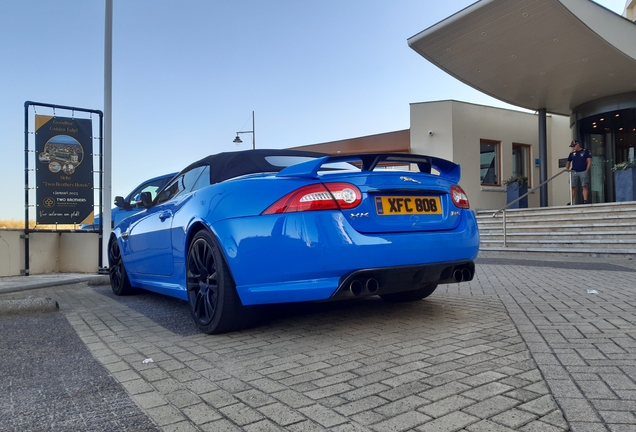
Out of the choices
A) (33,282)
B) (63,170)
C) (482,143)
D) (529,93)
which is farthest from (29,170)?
(482,143)

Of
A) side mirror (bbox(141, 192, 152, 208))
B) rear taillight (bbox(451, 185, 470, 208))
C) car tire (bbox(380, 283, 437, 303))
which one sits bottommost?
car tire (bbox(380, 283, 437, 303))

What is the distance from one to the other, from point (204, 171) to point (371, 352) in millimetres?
2189

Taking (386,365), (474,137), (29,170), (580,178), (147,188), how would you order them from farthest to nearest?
(474,137)
(580,178)
(147,188)
(29,170)
(386,365)

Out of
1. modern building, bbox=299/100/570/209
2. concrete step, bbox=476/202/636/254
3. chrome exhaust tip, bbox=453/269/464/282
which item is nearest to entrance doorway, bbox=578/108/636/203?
modern building, bbox=299/100/570/209

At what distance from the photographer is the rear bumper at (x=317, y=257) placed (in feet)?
10.3

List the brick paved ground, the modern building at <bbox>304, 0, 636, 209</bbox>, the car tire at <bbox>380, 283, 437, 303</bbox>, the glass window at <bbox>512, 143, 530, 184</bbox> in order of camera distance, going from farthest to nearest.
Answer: the glass window at <bbox>512, 143, 530, 184</bbox> < the modern building at <bbox>304, 0, 636, 209</bbox> < the car tire at <bbox>380, 283, 437, 303</bbox> < the brick paved ground

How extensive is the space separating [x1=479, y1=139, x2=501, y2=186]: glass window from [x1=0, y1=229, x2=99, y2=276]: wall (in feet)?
49.5

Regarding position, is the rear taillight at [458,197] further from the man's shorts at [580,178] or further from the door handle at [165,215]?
the man's shorts at [580,178]

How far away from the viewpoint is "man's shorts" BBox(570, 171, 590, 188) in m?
15.1

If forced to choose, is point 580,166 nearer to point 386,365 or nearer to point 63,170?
point 63,170

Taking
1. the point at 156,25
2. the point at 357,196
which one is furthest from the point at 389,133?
the point at 357,196

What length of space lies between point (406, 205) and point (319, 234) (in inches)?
26.4

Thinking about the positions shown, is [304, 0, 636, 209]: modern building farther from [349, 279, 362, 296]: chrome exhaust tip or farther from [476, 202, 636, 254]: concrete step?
[349, 279, 362, 296]: chrome exhaust tip

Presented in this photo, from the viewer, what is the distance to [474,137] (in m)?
19.8
